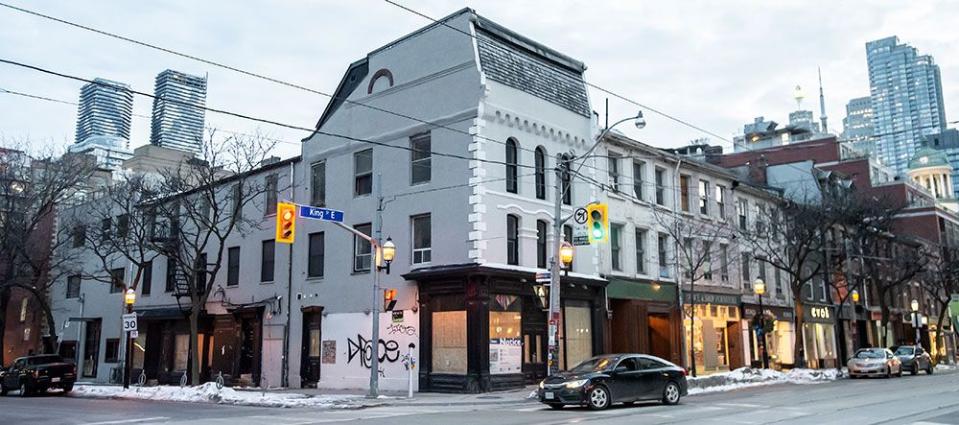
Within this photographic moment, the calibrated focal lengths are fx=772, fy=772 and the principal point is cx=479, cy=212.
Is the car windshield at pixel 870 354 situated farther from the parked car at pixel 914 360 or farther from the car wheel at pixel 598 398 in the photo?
the car wheel at pixel 598 398

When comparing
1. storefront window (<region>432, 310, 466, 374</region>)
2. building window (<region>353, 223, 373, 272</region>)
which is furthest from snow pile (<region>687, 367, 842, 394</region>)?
building window (<region>353, 223, 373, 272</region>)

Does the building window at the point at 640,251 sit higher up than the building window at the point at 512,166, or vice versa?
the building window at the point at 512,166

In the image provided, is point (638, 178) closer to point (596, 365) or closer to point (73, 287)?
point (596, 365)

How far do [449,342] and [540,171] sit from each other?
24.0 feet

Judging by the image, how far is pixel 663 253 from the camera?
34469 millimetres

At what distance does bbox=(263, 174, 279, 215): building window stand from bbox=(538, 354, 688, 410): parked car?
18.9 meters

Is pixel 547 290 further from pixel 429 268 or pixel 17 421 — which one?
pixel 17 421

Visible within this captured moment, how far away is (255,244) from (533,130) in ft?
46.1

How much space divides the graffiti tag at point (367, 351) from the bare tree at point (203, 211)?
6.07m

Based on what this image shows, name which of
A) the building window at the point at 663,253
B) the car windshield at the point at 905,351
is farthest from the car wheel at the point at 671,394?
the car windshield at the point at 905,351

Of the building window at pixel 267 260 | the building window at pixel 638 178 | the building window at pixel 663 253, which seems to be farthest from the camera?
the building window at pixel 663 253

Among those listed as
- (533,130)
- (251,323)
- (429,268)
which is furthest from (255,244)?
(533,130)

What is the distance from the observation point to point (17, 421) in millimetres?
17016

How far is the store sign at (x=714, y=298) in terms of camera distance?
35156 millimetres
